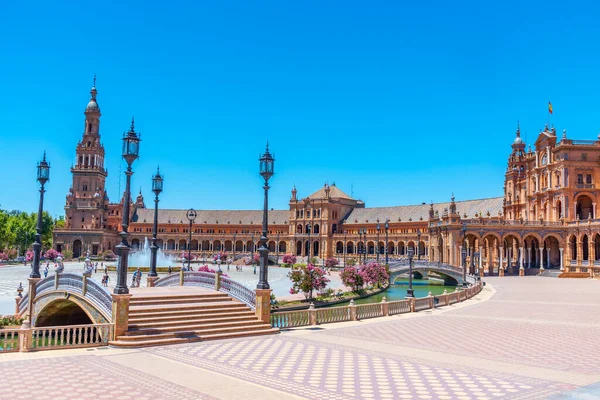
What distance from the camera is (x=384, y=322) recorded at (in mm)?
23766

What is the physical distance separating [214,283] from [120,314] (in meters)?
6.79

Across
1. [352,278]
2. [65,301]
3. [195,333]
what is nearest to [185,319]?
[195,333]

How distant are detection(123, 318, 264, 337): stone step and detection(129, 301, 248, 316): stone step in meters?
0.97

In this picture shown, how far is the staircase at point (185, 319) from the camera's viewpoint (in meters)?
17.4

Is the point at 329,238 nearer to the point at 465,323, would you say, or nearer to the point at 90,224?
the point at 90,224

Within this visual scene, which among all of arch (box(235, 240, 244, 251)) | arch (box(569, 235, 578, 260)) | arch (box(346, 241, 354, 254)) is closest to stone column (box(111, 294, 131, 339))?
arch (box(569, 235, 578, 260))

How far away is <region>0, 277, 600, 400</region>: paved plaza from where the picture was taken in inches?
448

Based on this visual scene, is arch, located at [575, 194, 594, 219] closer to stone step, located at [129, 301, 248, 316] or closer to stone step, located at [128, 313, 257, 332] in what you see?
stone step, located at [129, 301, 248, 316]

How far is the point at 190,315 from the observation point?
63.9ft

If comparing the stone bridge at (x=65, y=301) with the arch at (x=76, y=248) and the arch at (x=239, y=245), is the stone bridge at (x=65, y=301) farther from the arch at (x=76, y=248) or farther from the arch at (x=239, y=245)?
the arch at (x=239, y=245)

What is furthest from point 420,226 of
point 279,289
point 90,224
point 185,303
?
point 185,303

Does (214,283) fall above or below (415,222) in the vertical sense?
below

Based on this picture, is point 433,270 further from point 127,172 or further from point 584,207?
point 127,172

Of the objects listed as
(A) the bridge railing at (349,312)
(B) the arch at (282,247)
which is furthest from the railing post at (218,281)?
(B) the arch at (282,247)
